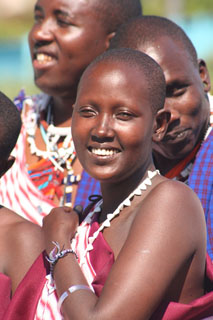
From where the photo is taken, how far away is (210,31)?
14.3 m

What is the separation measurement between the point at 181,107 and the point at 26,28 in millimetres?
18596

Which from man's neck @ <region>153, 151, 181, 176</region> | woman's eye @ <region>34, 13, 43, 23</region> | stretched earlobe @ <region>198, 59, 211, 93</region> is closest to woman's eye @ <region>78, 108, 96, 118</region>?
man's neck @ <region>153, 151, 181, 176</region>

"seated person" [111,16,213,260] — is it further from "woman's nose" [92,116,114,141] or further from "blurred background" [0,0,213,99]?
"blurred background" [0,0,213,99]

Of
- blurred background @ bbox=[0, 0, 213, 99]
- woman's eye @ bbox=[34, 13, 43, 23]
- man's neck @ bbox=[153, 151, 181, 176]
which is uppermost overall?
woman's eye @ bbox=[34, 13, 43, 23]

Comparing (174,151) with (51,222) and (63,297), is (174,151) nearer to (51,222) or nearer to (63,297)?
(51,222)

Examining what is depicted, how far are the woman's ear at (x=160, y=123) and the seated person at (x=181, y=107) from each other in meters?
0.50

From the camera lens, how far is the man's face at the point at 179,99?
12.0ft

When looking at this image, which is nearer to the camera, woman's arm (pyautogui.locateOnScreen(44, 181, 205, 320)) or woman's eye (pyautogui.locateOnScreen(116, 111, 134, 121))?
Answer: woman's arm (pyautogui.locateOnScreen(44, 181, 205, 320))

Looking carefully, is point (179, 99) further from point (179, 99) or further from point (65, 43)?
point (65, 43)

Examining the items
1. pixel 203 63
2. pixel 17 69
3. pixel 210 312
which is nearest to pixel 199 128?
pixel 203 63

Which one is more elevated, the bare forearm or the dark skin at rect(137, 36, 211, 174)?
the dark skin at rect(137, 36, 211, 174)

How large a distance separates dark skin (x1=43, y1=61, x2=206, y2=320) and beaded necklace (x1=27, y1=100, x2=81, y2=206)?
1.18m

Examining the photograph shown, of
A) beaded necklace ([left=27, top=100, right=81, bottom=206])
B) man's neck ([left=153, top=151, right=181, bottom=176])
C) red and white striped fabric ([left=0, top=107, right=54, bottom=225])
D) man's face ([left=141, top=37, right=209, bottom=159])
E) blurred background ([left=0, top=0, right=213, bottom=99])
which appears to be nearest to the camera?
man's face ([left=141, top=37, right=209, bottom=159])

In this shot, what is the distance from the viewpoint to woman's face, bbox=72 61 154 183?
2906 millimetres
